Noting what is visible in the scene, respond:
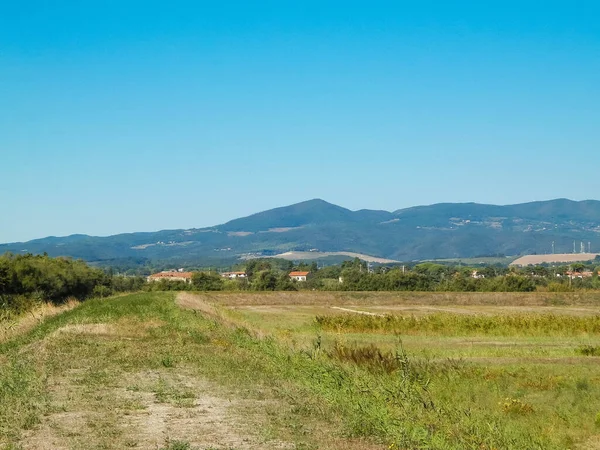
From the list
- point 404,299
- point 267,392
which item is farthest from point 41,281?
point 267,392

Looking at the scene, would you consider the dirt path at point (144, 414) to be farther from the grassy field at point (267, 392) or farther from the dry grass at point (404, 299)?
the dry grass at point (404, 299)

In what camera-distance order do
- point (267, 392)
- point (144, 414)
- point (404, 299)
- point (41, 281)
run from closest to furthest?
point (144, 414) → point (267, 392) → point (41, 281) → point (404, 299)

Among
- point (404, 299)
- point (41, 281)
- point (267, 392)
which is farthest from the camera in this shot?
point (404, 299)

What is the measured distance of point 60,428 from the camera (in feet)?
40.0

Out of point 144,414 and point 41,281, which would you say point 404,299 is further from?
point 144,414

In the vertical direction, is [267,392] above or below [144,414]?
below

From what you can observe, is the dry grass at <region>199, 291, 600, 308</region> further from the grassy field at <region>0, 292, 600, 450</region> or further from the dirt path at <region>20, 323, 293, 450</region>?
the dirt path at <region>20, 323, 293, 450</region>

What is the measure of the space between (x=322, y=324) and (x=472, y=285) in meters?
56.7

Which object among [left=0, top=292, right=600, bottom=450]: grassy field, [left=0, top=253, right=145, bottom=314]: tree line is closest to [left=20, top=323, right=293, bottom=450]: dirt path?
[left=0, top=292, right=600, bottom=450]: grassy field

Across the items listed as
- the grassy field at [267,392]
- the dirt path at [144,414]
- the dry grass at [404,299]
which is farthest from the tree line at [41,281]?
the dirt path at [144,414]

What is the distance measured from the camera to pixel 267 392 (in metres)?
16.3

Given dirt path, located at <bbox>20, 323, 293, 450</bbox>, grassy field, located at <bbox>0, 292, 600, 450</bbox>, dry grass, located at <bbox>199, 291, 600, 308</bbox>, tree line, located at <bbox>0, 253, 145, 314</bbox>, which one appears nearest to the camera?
dirt path, located at <bbox>20, 323, 293, 450</bbox>

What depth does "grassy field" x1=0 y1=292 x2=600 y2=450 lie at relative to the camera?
12.1 m

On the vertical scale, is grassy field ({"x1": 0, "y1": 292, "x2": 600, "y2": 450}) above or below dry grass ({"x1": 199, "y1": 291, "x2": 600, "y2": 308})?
above
